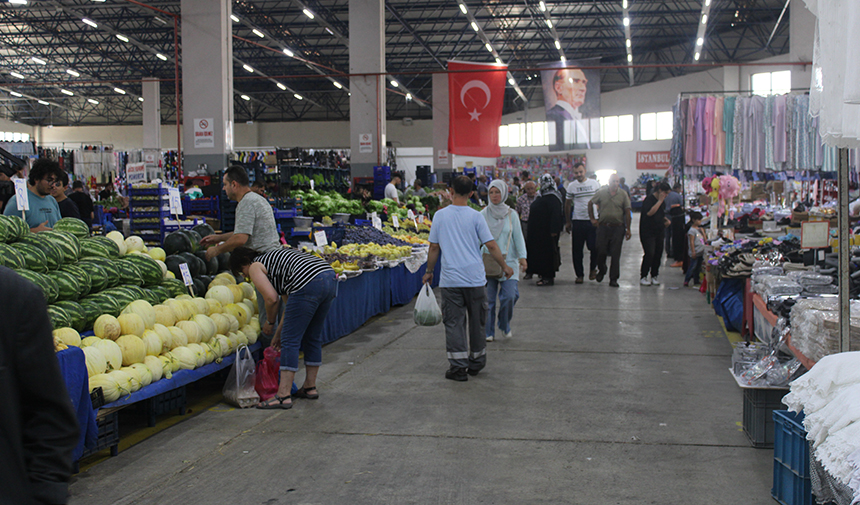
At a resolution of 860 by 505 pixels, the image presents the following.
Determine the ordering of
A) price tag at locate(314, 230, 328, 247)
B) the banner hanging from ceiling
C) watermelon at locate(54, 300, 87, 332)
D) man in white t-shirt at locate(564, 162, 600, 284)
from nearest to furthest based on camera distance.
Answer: watermelon at locate(54, 300, 87, 332) → price tag at locate(314, 230, 328, 247) → man in white t-shirt at locate(564, 162, 600, 284) → the banner hanging from ceiling

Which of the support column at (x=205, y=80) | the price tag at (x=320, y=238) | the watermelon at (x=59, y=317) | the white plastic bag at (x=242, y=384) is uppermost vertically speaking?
the support column at (x=205, y=80)

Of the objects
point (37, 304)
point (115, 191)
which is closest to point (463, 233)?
point (37, 304)

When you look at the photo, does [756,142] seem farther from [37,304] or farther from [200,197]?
[37,304]

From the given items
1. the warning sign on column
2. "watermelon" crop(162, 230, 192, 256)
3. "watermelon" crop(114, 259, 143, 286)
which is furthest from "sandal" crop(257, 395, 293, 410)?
the warning sign on column

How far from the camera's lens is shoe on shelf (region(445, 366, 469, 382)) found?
554 cm

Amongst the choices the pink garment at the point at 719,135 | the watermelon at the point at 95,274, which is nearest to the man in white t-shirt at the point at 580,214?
the pink garment at the point at 719,135

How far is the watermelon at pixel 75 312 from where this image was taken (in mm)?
4086

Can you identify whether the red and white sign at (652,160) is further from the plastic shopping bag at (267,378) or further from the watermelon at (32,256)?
the watermelon at (32,256)

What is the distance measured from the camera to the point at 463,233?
5.46 m

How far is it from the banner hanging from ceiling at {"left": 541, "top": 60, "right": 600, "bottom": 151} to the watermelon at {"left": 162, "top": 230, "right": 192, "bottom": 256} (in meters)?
12.7

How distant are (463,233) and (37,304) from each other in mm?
4135

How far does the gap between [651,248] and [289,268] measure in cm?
733

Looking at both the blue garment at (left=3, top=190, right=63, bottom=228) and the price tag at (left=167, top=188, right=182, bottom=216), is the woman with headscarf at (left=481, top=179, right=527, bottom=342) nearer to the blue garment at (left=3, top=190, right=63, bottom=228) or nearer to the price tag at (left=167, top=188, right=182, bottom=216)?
the price tag at (left=167, top=188, right=182, bottom=216)

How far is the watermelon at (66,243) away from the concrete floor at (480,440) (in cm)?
123
